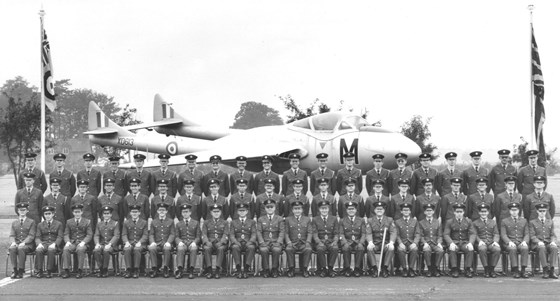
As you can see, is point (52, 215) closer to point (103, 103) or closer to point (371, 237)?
point (371, 237)

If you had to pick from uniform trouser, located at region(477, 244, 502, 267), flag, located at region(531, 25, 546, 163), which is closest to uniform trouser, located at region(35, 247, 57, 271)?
uniform trouser, located at region(477, 244, 502, 267)

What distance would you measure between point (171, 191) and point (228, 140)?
5.87m

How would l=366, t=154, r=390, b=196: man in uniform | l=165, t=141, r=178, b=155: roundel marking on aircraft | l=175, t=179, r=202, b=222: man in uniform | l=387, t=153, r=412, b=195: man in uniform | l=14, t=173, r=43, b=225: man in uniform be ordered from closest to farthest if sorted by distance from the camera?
l=175, t=179, r=202, b=222: man in uniform → l=14, t=173, r=43, b=225: man in uniform → l=387, t=153, r=412, b=195: man in uniform → l=366, t=154, r=390, b=196: man in uniform → l=165, t=141, r=178, b=155: roundel marking on aircraft

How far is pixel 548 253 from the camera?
10.0 metres

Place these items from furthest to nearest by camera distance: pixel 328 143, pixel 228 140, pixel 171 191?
pixel 228 140 < pixel 328 143 < pixel 171 191

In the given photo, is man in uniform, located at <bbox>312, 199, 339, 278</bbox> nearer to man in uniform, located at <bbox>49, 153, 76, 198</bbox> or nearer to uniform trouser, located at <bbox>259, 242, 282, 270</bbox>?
uniform trouser, located at <bbox>259, 242, 282, 270</bbox>

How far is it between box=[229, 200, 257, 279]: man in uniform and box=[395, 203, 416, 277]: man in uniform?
2121 millimetres

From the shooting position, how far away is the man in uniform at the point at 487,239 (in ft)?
32.5

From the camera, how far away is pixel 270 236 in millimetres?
10383

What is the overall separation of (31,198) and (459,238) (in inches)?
261

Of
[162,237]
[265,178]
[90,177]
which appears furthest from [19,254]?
[265,178]

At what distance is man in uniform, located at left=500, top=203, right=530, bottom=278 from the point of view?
388 inches

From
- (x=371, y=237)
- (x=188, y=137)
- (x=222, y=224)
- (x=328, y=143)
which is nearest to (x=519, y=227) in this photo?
(x=371, y=237)

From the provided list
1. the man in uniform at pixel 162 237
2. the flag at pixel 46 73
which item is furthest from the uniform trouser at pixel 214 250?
the flag at pixel 46 73
